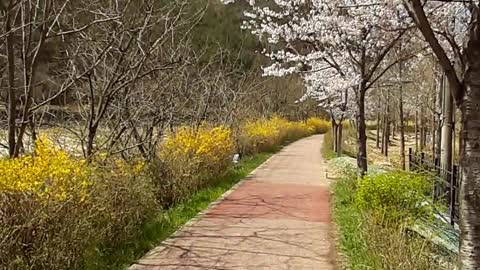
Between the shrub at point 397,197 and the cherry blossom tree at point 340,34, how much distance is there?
3413mm

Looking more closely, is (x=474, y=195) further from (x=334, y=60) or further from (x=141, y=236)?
(x=334, y=60)

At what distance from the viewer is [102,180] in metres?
8.15

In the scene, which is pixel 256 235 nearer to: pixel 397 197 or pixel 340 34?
pixel 397 197

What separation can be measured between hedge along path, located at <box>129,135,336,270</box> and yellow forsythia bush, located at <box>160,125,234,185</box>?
0.89 meters

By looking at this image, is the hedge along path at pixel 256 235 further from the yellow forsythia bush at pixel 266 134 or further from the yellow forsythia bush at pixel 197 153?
the yellow forsythia bush at pixel 266 134

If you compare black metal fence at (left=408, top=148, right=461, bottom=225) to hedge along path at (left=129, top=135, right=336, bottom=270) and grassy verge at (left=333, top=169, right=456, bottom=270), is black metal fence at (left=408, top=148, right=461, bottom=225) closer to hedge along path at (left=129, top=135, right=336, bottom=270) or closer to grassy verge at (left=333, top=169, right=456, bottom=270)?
grassy verge at (left=333, top=169, right=456, bottom=270)

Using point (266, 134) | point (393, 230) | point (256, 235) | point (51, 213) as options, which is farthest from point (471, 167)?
point (266, 134)

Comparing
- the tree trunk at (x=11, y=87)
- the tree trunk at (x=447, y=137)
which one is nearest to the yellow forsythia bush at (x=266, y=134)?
the tree trunk at (x=447, y=137)

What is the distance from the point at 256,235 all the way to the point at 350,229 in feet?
4.58

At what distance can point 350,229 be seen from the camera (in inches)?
382

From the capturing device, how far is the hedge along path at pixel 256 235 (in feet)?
25.9

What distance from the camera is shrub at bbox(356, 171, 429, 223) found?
7.55m

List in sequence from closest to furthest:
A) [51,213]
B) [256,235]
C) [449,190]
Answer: [51,213], [449,190], [256,235]

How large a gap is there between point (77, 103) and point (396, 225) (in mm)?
6207
